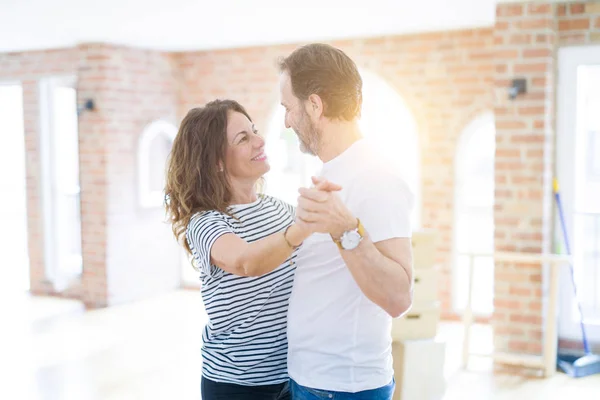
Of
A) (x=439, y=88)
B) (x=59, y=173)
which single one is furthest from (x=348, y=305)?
(x=59, y=173)

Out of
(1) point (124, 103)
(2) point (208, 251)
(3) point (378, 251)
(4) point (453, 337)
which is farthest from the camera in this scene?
(1) point (124, 103)

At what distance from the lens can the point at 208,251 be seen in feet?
5.51

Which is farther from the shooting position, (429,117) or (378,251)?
(429,117)

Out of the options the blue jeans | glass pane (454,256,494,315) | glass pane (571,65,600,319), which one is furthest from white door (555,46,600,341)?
the blue jeans

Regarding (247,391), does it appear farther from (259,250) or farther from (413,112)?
(413,112)

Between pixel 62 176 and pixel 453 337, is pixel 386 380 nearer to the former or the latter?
pixel 453 337

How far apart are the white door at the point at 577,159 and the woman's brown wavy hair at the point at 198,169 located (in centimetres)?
355

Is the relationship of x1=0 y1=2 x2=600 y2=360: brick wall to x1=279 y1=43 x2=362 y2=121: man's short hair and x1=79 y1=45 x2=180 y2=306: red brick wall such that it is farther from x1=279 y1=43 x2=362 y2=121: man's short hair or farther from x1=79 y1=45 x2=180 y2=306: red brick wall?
x1=279 y1=43 x2=362 y2=121: man's short hair

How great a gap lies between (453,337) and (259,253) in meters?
4.34

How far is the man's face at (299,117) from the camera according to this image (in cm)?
153

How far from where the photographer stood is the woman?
5.78 feet

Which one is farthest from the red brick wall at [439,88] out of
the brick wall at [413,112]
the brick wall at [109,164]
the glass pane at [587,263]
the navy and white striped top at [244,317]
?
the navy and white striped top at [244,317]

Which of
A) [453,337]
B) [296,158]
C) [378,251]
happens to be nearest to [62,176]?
[296,158]

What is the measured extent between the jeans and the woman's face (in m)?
0.57
